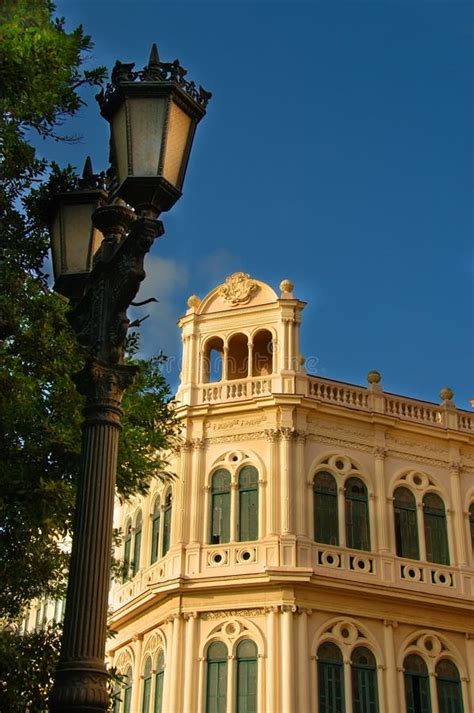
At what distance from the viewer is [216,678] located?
22812 millimetres

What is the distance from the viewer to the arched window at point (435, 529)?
83.4 ft

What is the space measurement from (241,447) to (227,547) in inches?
105

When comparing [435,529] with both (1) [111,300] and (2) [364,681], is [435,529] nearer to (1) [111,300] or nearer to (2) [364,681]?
(2) [364,681]

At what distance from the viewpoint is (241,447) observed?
25.1 metres

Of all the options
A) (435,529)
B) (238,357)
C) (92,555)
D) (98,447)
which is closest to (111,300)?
(98,447)

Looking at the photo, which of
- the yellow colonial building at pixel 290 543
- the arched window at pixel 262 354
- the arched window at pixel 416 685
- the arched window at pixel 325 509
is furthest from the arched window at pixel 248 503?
the arched window at pixel 416 685

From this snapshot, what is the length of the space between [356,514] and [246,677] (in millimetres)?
5038

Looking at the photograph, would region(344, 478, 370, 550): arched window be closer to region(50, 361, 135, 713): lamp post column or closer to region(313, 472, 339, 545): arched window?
region(313, 472, 339, 545): arched window

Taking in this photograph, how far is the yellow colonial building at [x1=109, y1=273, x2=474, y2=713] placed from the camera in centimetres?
2288

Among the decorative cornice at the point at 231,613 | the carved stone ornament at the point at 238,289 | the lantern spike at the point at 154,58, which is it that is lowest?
the lantern spike at the point at 154,58

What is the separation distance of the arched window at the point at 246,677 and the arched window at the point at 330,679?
152 cm

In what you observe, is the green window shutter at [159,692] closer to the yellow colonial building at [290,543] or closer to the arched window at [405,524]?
the yellow colonial building at [290,543]

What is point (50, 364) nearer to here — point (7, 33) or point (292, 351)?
point (7, 33)

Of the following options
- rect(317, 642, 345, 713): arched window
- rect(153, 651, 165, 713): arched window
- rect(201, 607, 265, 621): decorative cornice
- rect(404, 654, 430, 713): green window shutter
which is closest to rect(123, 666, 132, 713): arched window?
rect(153, 651, 165, 713): arched window
